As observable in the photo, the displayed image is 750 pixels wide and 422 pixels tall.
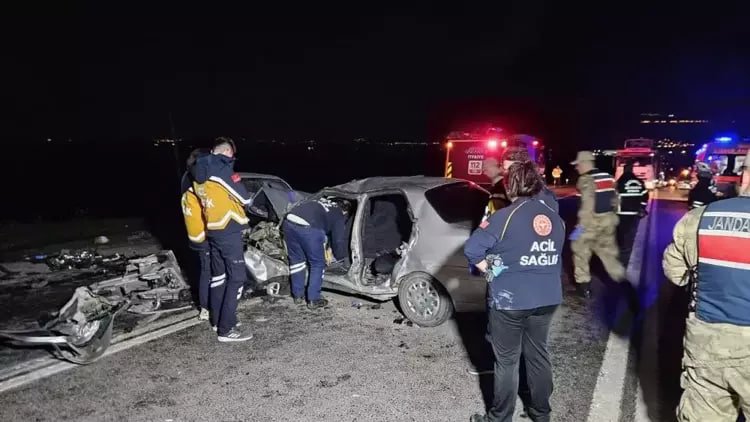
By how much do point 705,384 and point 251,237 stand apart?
206 inches

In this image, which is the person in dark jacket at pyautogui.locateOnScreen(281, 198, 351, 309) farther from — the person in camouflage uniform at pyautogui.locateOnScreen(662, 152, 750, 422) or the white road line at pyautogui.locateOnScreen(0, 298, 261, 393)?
the person in camouflage uniform at pyautogui.locateOnScreen(662, 152, 750, 422)

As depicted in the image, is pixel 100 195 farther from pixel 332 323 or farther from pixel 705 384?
pixel 705 384

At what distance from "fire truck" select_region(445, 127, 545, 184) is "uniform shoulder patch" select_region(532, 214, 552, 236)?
1476 cm

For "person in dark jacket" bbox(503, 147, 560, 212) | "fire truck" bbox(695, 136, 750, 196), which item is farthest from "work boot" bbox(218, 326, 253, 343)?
"fire truck" bbox(695, 136, 750, 196)

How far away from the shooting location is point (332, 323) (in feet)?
18.4

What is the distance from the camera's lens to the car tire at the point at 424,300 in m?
5.21

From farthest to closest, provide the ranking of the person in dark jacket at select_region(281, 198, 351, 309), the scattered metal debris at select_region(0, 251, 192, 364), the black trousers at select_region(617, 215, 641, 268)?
1. the black trousers at select_region(617, 215, 641, 268)
2. the person in dark jacket at select_region(281, 198, 351, 309)
3. the scattered metal debris at select_region(0, 251, 192, 364)

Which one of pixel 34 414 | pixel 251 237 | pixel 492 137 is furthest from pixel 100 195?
pixel 34 414

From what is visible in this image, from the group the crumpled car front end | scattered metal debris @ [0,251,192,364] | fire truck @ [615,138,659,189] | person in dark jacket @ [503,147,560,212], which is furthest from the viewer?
fire truck @ [615,138,659,189]

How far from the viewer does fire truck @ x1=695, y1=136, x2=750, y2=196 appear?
1260 centimetres

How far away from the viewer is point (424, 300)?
5.32 meters

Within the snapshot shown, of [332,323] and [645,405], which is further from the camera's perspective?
[332,323]

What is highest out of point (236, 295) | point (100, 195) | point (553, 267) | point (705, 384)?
point (553, 267)

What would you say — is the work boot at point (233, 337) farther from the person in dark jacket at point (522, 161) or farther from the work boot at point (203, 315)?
the person in dark jacket at point (522, 161)
